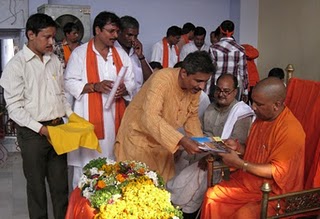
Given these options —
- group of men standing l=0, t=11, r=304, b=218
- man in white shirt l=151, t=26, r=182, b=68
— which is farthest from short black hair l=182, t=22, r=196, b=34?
group of men standing l=0, t=11, r=304, b=218

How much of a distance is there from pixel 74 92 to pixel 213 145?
4.77ft

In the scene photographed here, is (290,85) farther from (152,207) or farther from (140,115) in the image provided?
(152,207)

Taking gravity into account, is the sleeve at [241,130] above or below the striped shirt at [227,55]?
below

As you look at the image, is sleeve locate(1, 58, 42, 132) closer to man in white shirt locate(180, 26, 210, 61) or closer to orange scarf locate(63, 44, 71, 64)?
orange scarf locate(63, 44, 71, 64)

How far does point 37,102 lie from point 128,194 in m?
1.26

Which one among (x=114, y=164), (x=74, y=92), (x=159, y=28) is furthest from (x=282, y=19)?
(x=114, y=164)

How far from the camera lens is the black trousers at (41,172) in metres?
3.49

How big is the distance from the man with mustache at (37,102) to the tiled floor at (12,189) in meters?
0.78

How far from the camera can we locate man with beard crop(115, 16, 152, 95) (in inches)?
177

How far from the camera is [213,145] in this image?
121 inches

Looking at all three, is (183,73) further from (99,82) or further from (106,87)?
(99,82)

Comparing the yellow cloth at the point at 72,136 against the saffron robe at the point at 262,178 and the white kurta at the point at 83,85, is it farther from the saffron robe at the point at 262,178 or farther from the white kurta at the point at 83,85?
the saffron robe at the point at 262,178

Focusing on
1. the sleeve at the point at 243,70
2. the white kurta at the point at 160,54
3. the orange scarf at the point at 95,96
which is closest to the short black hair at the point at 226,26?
the sleeve at the point at 243,70

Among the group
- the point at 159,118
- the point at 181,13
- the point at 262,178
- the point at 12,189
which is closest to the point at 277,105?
the point at 262,178
